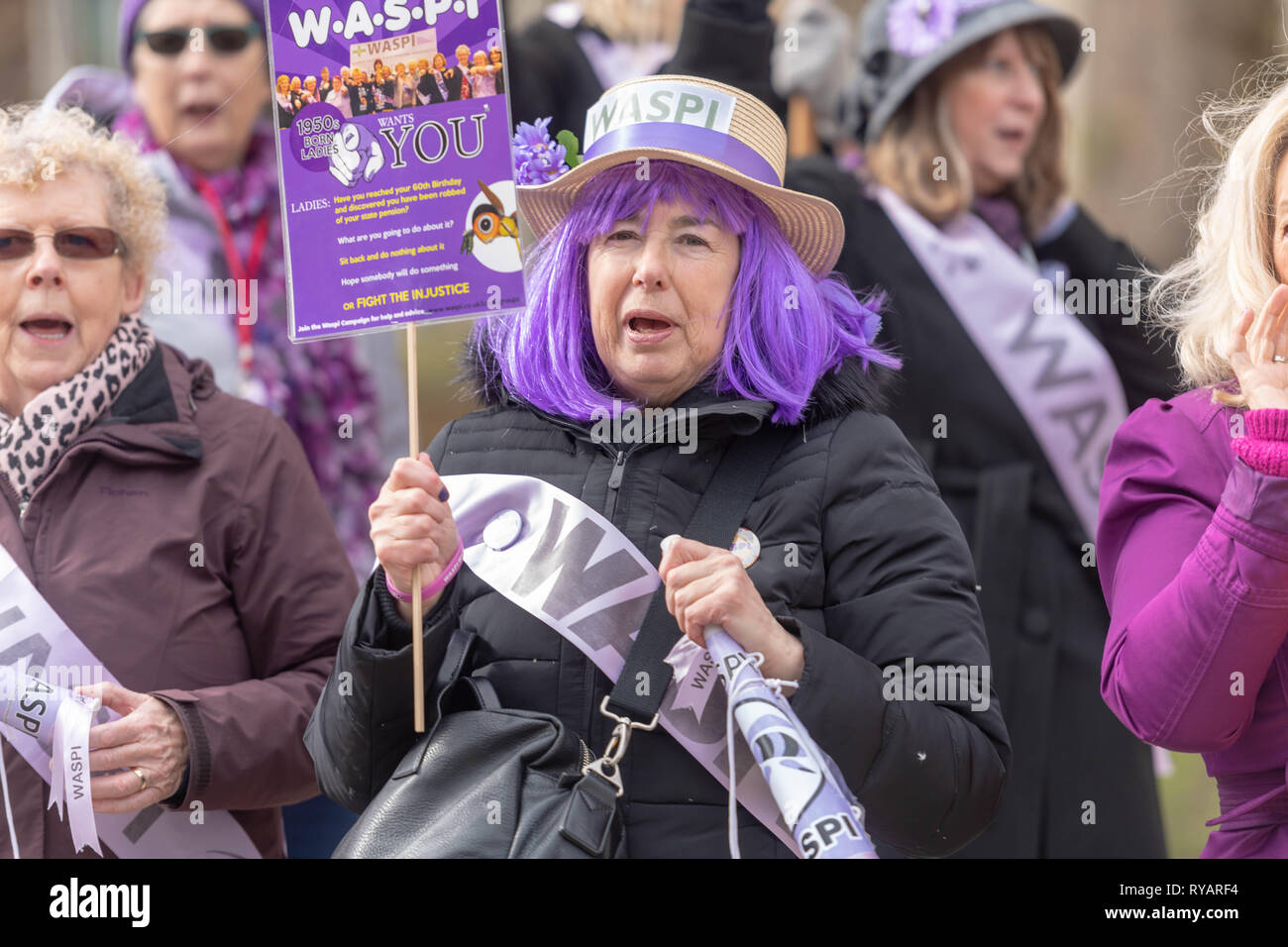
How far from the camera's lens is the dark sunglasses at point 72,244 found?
331 centimetres

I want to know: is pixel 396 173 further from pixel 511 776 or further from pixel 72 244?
pixel 511 776

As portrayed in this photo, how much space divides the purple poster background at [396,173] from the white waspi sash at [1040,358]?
1.82 metres

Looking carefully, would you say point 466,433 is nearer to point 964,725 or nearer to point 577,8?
point 964,725

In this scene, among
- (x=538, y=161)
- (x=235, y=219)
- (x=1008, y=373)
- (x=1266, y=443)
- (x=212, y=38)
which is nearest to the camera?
(x=1266, y=443)

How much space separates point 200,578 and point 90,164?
85 cm

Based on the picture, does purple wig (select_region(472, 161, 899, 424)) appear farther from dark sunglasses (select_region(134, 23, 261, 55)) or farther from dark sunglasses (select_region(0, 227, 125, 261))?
dark sunglasses (select_region(134, 23, 261, 55))

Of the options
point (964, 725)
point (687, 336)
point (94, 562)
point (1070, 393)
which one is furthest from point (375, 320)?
point (1070, 393)

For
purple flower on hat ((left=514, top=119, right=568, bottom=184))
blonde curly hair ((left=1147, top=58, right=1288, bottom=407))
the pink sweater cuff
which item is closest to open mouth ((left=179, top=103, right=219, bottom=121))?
purple flower on hat ((left=514, top=119, right=568, bottom=184))

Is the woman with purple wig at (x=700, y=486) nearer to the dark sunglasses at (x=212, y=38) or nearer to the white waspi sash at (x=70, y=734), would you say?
the white waspi sash at (x=70, y=734)

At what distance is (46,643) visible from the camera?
3084 millimetres

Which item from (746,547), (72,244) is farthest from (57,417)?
(746,547)

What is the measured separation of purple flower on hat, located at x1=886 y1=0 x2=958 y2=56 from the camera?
478 centimetres

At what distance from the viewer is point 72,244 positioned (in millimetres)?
Result: 3359
